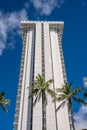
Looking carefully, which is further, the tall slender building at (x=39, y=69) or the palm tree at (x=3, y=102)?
the tall slender building at (x=39, y=69)

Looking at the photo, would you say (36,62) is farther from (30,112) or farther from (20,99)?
(30,112)

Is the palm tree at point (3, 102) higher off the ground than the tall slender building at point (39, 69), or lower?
lower

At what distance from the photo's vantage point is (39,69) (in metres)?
118

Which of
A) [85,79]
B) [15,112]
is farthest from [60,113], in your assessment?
[85,79]

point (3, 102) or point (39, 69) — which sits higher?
point (39, 69)

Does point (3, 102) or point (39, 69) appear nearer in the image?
point (3, 102)

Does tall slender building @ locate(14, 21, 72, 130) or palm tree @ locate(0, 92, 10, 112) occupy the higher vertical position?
tall slender building @ locate(14, 21, 72, 130)

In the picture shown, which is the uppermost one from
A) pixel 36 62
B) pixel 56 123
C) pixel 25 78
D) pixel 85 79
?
pixel 36 62

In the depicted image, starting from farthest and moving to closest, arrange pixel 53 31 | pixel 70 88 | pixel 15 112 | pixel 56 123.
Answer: pixel 53 31, pixel 15 112, pixel 56 123, pixel 70 88

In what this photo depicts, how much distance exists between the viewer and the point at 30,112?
101 metres

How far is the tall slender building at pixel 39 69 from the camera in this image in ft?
322

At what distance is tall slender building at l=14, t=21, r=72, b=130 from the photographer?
9825cm

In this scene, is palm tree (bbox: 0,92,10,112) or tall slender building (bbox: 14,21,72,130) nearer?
palm tree (bbox: 0,92,10,112)

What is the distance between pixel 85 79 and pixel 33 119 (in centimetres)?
4536
